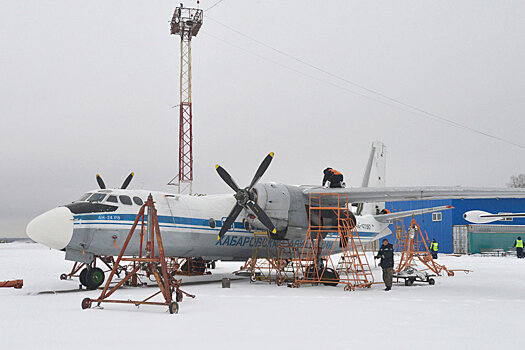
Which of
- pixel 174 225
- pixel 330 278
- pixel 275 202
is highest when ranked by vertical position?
pixel 275 202

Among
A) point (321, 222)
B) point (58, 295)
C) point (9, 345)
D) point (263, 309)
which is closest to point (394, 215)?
point (321, 222)

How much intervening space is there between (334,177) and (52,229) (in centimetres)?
1013

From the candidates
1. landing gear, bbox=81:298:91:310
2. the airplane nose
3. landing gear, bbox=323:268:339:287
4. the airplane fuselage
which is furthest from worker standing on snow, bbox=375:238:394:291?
the airplane nose

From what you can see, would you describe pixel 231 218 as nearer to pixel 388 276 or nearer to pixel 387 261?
pixel 387 261

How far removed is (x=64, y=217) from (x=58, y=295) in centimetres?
226

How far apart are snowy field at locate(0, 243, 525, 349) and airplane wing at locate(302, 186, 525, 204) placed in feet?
10.8

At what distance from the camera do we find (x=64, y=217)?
1389 cm

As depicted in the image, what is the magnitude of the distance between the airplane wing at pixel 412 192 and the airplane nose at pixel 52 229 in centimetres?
865

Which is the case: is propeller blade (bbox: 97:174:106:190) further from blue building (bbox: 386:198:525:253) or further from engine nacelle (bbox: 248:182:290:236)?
blue building (bbox: 386:198:525:253)

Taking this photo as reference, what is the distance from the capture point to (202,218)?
17.5m

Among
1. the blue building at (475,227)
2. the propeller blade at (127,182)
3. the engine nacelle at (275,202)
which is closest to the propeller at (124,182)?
the propeller blade at (127,182)

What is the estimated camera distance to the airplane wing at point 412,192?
1538 cm

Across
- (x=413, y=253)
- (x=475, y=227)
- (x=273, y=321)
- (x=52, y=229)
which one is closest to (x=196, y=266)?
(x=52, y=229)

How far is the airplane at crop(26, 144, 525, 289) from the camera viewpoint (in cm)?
1415
